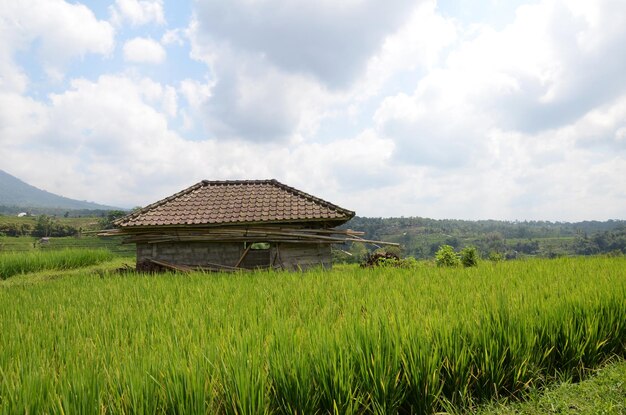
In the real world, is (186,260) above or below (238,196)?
below

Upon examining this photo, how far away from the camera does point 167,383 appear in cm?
239

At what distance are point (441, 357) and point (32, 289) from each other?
971 centimetres

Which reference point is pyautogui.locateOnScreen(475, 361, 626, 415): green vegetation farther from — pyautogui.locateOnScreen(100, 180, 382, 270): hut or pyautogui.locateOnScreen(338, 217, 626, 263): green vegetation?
pyautogui.locateOnScreen(338, 217, 626, 263): green vegetation

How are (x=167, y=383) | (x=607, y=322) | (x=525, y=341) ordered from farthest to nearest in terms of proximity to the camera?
(x=607, y=322), (x=525, y=341), (x=167, y=383)

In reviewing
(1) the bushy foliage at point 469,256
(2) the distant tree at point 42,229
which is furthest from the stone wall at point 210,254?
(2) the distant tree at point 42,229

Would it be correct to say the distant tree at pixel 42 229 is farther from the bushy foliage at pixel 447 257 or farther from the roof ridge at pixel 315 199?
the bushy foliage at pixel 447 257

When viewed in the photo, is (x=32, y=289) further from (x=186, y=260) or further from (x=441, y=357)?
(x=441, y=357)

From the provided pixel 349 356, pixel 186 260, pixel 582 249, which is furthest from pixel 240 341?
pixel 582 249

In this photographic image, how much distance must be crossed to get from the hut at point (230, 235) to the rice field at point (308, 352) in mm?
7486

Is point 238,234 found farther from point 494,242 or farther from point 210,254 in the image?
point 494,242

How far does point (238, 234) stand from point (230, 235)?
323 mm

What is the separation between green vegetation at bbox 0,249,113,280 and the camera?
18.7m

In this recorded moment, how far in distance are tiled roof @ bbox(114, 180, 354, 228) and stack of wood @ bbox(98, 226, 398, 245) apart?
368 millimetres

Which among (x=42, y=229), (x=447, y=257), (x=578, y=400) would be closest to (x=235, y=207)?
(x=447, y=257)
